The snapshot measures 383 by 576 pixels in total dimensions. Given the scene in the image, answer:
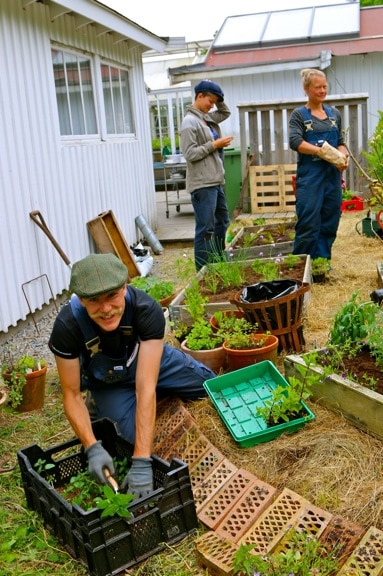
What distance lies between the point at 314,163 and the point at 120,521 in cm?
421

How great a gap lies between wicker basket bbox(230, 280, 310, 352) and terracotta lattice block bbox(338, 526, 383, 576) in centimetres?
194

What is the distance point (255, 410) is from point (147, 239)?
6278mm

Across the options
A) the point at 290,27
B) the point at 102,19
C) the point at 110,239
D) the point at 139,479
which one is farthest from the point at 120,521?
the point at 290,27

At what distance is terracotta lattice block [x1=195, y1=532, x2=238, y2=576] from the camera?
2.54 m

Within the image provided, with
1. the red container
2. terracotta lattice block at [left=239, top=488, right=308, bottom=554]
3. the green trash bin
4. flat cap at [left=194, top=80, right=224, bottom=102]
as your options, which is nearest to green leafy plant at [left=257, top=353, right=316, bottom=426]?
terracotta lattice block at [left=239, top=488, right=308, bottom=554]

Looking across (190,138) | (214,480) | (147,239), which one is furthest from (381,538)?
(147,239)

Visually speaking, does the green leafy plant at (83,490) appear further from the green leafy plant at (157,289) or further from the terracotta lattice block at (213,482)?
the green leafy plant at (157,289)

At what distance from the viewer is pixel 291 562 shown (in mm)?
2479

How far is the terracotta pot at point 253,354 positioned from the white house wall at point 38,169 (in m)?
2.38

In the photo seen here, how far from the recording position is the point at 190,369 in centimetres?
386

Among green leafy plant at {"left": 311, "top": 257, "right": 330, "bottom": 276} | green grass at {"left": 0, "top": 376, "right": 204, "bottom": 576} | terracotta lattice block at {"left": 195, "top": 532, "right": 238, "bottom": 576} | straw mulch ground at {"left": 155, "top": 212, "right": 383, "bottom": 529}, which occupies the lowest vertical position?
green grass at {"left": 0, "top": 376, "right": 204, "bottom": 576}

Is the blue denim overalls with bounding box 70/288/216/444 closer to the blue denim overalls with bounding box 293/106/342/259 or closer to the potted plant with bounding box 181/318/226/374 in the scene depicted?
the potted plant with bounding box 181/318/226/374

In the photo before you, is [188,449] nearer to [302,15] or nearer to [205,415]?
[205,415]

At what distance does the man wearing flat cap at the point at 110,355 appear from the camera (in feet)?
9.73
